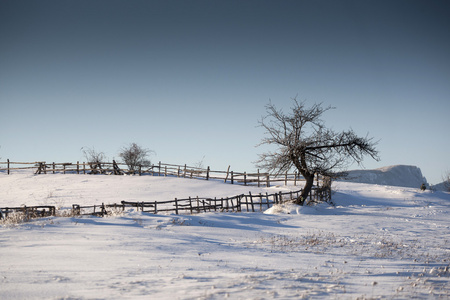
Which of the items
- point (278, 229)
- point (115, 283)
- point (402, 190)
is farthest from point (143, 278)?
point (402, 190)

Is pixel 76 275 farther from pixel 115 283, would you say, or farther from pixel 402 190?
pixel 402 190

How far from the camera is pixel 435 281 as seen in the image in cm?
668

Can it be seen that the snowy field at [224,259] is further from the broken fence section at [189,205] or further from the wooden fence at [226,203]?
the wooden fence at [226,203]

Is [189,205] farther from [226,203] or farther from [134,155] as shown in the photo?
[134,155]

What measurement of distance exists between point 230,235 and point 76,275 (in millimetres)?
7482

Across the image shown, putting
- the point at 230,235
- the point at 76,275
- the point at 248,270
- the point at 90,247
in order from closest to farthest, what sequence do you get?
the point at 76,275, the point at 248,270, the point at 90,247, the point at 230,235

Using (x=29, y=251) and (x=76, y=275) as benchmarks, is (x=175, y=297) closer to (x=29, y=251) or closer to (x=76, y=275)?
(x=76, y=275)

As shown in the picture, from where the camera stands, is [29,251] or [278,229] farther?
[278,229]

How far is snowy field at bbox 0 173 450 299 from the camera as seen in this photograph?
5.60 meters

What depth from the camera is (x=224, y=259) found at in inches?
328

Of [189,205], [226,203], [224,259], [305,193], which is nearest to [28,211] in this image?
[224,259]

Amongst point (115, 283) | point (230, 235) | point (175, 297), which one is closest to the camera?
point (175, 297)

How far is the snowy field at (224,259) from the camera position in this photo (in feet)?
18.4

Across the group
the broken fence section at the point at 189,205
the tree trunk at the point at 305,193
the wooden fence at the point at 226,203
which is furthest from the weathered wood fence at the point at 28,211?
the tree trunk at the point at 305,193
